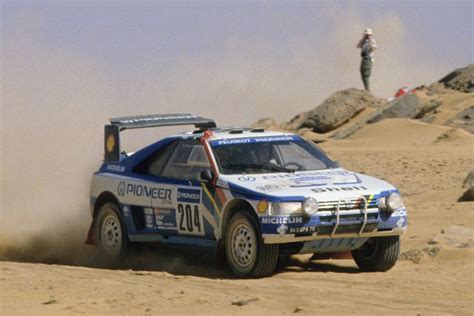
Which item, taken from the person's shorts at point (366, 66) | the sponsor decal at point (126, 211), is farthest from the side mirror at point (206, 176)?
the person's shorts at point (366, 66)

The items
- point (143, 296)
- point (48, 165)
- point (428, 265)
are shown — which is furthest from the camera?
point (48, 165)

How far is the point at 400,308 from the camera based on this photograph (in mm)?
10805

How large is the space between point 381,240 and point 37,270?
3352 millimetres

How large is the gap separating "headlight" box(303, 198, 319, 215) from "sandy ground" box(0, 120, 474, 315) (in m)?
0.62

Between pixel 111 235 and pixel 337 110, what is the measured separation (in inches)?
664

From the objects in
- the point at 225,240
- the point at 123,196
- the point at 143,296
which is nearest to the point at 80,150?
the point at 123,196

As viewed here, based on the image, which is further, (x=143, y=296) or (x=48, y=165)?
(x=48, y=165)

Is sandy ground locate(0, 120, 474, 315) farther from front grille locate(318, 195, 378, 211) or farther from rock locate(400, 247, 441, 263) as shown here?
front grille locate(318, 195, 378, 211)

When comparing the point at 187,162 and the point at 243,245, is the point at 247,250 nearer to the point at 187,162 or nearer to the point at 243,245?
the point at 243,245

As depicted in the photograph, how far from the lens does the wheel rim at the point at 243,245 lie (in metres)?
12.8

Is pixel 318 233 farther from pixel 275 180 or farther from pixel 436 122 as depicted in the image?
pixel 436 122

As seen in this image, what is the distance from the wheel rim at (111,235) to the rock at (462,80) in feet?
55.9

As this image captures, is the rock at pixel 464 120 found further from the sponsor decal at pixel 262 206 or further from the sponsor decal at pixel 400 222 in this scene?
the sponsor decal at pixel 262 206

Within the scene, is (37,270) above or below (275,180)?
below
